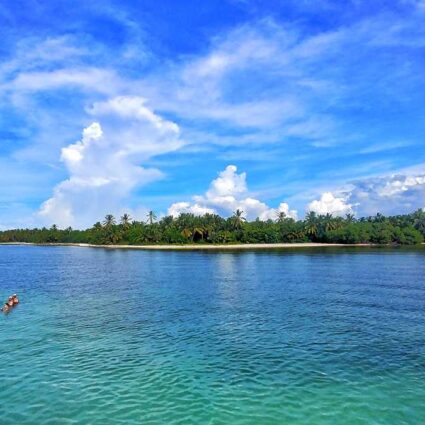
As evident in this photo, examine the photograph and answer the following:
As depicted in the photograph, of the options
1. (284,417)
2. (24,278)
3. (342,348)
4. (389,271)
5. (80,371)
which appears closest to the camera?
(284,417)

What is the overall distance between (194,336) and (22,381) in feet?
49.6

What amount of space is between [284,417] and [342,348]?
46.6ft

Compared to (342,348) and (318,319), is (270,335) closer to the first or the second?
(342,348)

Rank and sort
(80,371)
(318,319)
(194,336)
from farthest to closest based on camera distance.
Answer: (318,319)
(194,336)
(80,371)

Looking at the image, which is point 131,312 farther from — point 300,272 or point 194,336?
point 300,272

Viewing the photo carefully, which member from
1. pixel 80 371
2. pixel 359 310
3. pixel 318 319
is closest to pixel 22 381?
pixel 80 371

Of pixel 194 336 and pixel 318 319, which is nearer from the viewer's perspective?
pixel 194 336

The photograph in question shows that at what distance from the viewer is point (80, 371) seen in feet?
89.5

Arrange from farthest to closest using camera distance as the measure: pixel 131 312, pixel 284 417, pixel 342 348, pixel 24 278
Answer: pixel 24 278, pixel 131 312, pixel 342 348, pixel 284 417

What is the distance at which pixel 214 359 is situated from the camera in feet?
98.5

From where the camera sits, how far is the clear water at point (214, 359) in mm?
21513

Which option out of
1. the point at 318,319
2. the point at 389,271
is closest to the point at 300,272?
the point at 389,271

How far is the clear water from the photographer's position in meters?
21.5

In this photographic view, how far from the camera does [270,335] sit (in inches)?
1457
